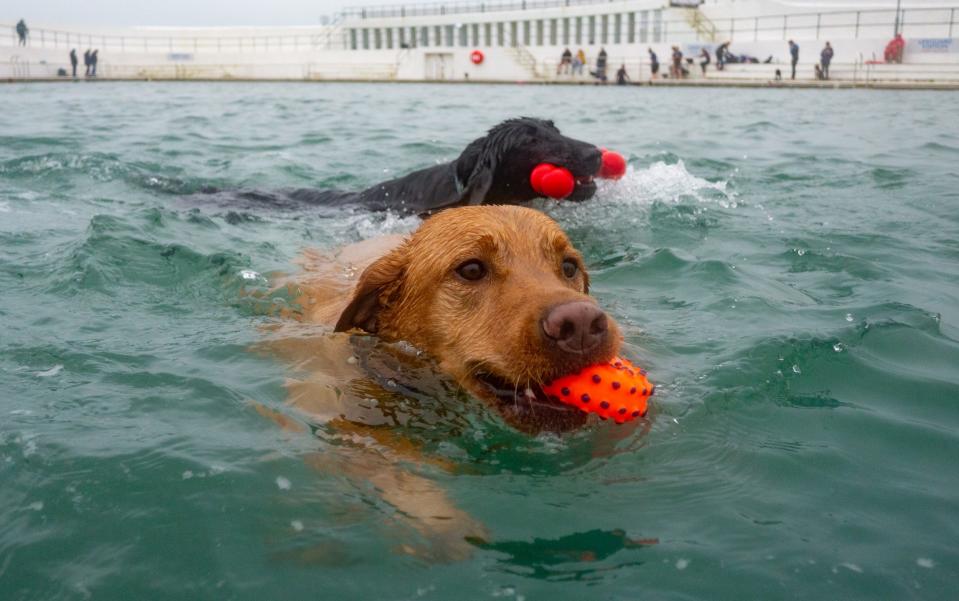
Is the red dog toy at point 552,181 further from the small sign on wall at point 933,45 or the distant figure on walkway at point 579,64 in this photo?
the distant figure on walkway at point 579,64

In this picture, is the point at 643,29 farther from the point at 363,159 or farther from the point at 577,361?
the point at 577,361

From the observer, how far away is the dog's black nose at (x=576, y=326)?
3453 mm

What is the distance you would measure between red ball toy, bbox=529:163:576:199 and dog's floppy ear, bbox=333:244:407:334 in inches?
151

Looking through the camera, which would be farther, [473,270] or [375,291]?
[375,291]

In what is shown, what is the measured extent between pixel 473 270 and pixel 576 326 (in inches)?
35.7

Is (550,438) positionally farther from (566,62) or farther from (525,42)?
(525,42)

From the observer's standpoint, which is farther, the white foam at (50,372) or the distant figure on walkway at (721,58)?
the distant figure on walkway at (721,58)

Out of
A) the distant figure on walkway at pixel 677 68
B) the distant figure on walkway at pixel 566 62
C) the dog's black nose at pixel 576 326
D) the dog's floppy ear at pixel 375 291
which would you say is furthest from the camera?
the distant figure on walkway at pixel 566 62

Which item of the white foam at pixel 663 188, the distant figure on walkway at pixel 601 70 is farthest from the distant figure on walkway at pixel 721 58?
the white foam at pixel 663 188

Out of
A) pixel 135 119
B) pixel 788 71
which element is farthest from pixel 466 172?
pixel 788 71

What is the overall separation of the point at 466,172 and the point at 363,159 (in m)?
5.61

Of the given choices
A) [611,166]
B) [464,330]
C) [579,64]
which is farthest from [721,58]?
[464,330]

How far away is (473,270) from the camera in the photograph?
4.25 meters

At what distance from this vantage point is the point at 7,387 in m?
4.21
